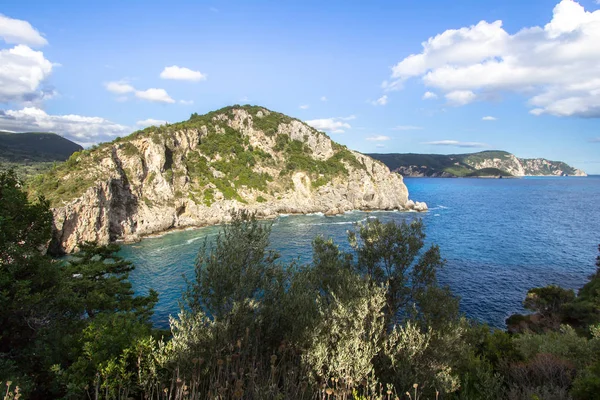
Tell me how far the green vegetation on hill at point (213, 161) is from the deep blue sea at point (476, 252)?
18229 millimetres

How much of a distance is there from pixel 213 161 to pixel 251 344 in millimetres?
98784

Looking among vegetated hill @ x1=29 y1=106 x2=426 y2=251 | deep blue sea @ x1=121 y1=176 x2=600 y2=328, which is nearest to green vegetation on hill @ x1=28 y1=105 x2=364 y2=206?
vegetated hill @ x1=29 y1=106 x2=426 y2=251

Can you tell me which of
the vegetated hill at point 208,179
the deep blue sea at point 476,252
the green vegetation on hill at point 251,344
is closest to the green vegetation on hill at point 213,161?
the vegetated hill at point 208,179

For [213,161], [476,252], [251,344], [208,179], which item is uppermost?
[213,161]

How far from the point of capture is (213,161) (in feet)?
342

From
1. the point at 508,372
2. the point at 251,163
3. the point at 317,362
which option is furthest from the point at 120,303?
the point at 251,163

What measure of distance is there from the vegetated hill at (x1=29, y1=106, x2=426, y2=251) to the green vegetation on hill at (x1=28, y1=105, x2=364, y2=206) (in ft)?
1.01

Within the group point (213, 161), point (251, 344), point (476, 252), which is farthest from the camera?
point (213, 161)

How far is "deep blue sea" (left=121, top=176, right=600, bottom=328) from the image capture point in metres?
42.2

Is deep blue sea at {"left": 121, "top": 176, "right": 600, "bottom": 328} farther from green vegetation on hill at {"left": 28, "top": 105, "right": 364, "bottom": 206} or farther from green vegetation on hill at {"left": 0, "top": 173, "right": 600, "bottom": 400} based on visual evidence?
green vegetation on hill at {"left": 28, "top": 105, "right": 364, "bottom": 206}

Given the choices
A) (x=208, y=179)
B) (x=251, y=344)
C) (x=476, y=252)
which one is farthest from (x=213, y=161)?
(x=251, y=344)

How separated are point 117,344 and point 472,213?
12485cm

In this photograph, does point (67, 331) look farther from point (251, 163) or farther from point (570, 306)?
point (251, 163)

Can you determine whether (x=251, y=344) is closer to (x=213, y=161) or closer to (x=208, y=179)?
(x=208, y=179)
